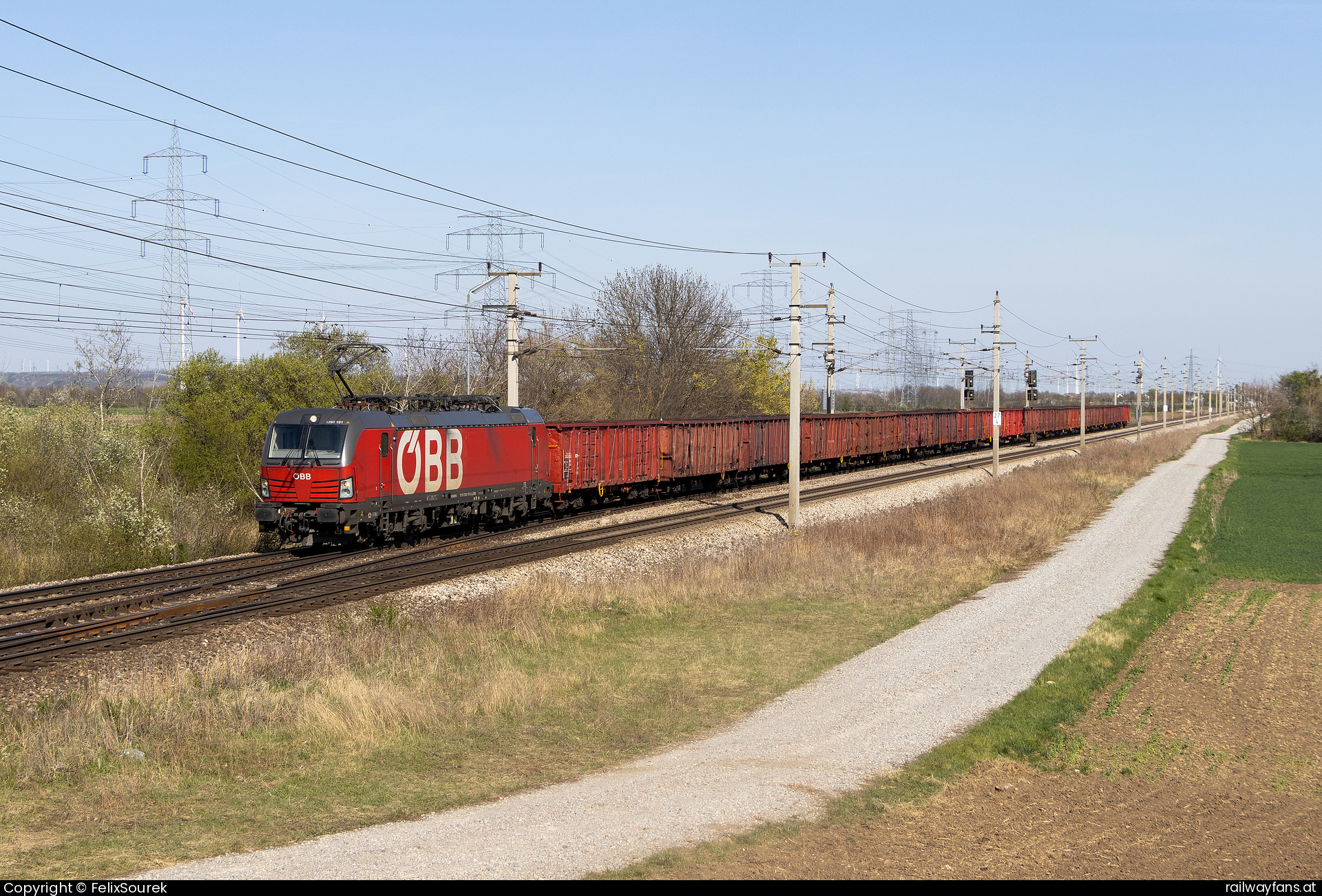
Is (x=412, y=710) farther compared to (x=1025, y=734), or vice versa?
(x=412, y=710)

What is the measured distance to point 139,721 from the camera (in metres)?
10.5

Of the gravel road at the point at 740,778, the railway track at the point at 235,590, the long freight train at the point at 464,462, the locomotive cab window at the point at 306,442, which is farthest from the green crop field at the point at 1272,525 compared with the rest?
the locomotive cab window at the point at 306,442

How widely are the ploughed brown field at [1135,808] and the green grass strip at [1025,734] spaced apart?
0.41 feet

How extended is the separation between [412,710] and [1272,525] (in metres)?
32.8

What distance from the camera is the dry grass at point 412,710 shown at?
328 inches

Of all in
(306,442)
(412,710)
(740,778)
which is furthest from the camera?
(306,442)

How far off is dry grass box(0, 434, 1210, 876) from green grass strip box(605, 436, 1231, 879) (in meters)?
2.46

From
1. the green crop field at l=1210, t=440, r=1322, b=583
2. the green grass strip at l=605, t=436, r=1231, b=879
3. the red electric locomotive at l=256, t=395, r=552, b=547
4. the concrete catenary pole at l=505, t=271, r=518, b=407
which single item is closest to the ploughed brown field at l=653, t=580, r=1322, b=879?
the green grass strip at l=605, t=436, r=1231, b=879

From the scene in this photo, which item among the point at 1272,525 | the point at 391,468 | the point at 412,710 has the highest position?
the point at 391,468

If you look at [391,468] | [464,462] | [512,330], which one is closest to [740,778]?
[391,468]

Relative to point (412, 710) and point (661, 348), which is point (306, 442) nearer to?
point (412, 710)

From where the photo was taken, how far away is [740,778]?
8984 millimetres

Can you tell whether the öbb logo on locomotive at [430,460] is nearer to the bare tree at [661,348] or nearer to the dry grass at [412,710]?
the dry grass at [412,710]

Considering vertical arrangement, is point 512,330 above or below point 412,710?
above
